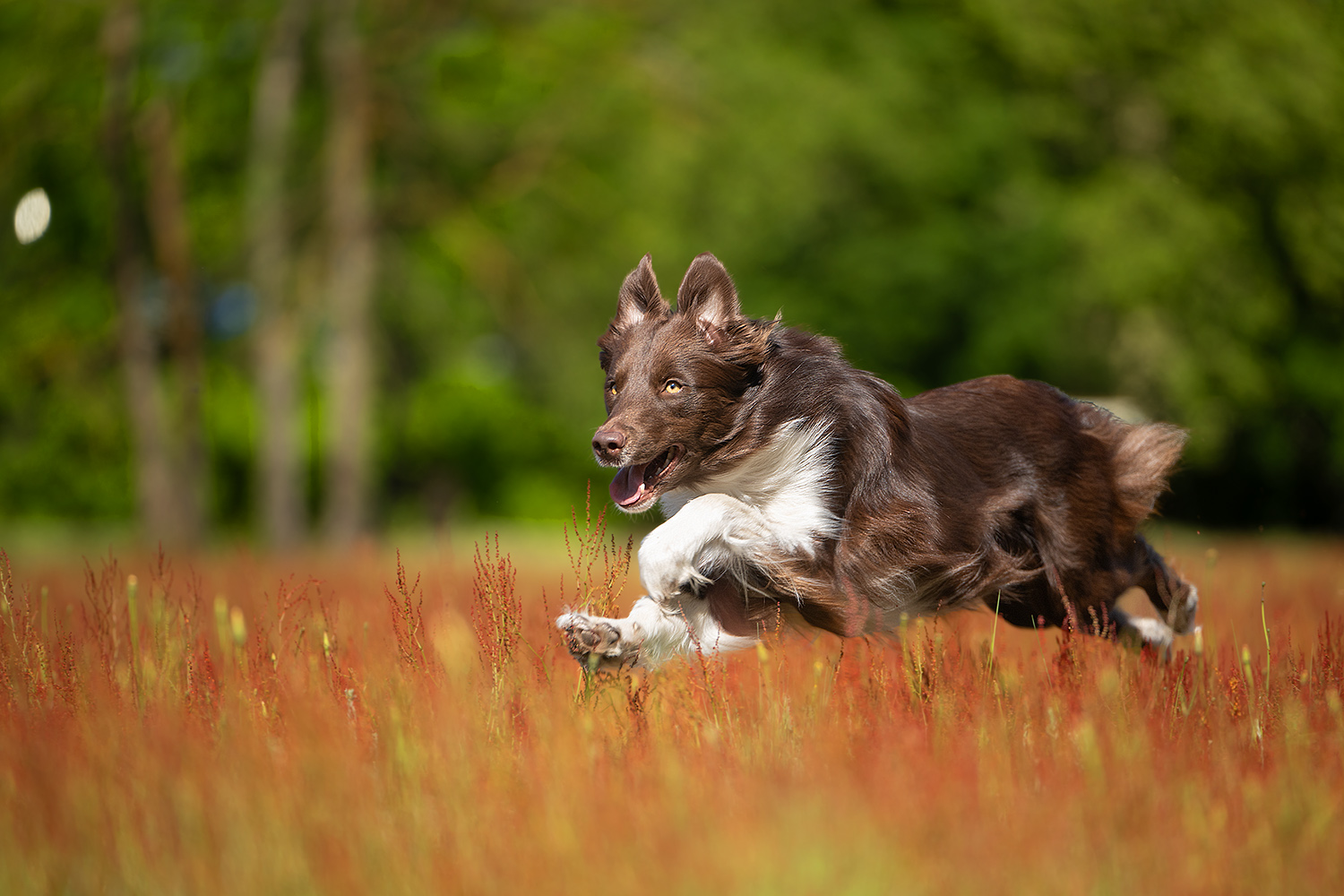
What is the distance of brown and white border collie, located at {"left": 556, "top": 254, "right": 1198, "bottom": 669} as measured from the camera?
4.49 m

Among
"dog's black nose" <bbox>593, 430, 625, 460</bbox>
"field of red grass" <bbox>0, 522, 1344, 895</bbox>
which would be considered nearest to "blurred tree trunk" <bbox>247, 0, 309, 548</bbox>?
"field of red grass" <bbox>0, 522, 1344, 895</bbox>

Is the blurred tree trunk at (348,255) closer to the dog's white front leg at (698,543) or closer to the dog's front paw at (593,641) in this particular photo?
the dog's white front leg at (698,543)

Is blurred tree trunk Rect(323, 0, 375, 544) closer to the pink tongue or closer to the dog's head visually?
the dog's head

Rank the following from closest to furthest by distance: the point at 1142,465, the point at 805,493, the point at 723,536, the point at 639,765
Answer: the point at 639,765 → the point at 723,536 → the point at 805,493 → the point at 1142,465

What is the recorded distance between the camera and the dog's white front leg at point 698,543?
4.38 m

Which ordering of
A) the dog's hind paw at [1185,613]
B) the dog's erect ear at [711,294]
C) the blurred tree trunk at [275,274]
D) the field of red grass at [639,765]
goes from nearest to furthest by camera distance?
1. the field of red grass at [639,765]
2. the dog's erect ear at [711,294]
3. the dog's hind paw at [1185,613]
4. the blurred tree trunk at [275,274]

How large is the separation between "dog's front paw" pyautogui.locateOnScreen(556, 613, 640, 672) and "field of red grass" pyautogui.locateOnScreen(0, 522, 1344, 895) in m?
0.10

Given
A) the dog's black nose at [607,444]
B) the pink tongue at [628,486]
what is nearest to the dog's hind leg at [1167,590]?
the pink tongue at [628,486]

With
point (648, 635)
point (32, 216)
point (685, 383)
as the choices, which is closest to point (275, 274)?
point (32, 216)

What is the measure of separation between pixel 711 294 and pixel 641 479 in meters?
0.81

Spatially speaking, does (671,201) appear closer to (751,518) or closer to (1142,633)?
(1142,633)

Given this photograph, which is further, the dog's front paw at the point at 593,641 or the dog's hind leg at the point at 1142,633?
the dog's hind leg at the point at 1142,633

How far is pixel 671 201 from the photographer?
2220 cm

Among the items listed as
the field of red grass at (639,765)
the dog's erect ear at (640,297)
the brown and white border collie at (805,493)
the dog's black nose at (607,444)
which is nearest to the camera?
the field of red grass at (639,765)
